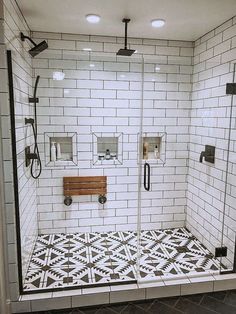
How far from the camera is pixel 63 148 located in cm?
292

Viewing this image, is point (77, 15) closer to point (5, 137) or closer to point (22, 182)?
point (5, 137)

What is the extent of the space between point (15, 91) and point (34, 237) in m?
1.64

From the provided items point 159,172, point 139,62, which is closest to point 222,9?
point 139,62

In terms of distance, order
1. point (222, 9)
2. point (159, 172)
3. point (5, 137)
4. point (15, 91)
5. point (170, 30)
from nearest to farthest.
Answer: point (5, 137)
point (15, 91)
point (222, 9)
point (170, 30)
point (159, 172)

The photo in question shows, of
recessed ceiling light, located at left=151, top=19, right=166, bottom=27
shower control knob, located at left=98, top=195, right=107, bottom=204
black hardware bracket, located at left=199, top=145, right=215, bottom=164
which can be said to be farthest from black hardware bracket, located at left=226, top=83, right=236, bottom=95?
shower control knob, located at left=98, top=195, right=107, bottom=204

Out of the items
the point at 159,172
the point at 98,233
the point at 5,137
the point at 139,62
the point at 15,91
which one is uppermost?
the point at 139,62

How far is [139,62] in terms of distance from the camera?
111 inches

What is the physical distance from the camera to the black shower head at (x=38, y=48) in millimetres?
2225

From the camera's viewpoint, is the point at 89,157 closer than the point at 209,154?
No

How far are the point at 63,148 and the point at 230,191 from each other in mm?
1859

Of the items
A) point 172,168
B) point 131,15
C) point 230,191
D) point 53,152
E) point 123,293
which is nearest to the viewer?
point 123,293

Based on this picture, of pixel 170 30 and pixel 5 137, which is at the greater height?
pixel 170 30

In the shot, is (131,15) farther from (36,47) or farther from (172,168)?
(172,168)

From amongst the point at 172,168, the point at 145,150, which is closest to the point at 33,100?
the point at 145,150
